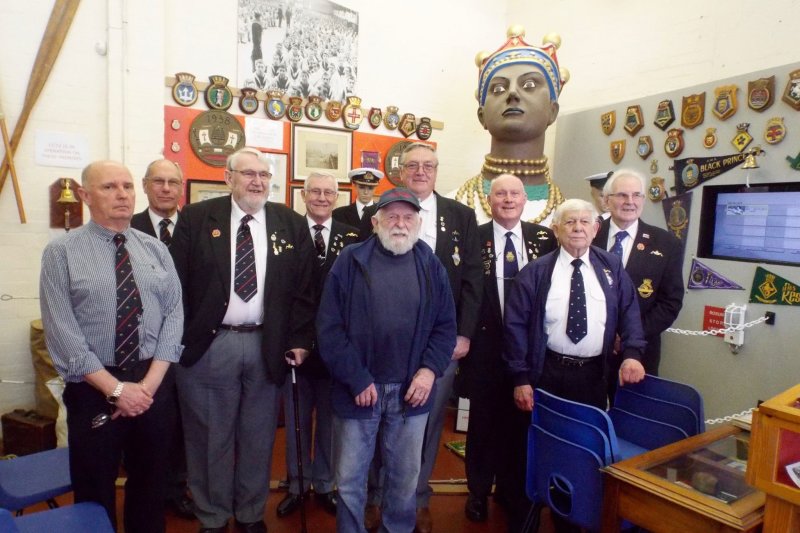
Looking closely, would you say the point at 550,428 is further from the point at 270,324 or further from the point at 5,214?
the point at 5,214

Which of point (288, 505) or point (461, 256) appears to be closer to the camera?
point (461, 256)

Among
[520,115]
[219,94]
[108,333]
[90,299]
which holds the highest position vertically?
[219,94]

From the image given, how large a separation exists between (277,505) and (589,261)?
187 cm

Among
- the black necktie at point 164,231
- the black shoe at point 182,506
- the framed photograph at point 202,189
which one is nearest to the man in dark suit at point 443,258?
the black shoe at point 182,506

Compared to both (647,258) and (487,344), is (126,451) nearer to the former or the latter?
(487,344)

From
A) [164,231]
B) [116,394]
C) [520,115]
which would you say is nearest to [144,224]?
[164,231]

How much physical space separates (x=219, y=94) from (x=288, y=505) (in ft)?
9.30

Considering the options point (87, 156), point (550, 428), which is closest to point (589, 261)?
point (550, 428)

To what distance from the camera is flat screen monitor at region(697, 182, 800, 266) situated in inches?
115

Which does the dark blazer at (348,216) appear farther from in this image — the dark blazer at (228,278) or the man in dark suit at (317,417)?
the dark blazer at (228,278)

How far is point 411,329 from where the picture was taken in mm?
1984

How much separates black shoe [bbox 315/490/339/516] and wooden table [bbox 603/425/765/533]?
1428mm

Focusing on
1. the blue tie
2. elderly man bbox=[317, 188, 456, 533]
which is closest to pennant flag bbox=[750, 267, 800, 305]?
the blue tie

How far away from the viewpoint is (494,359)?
2527 millimetres
